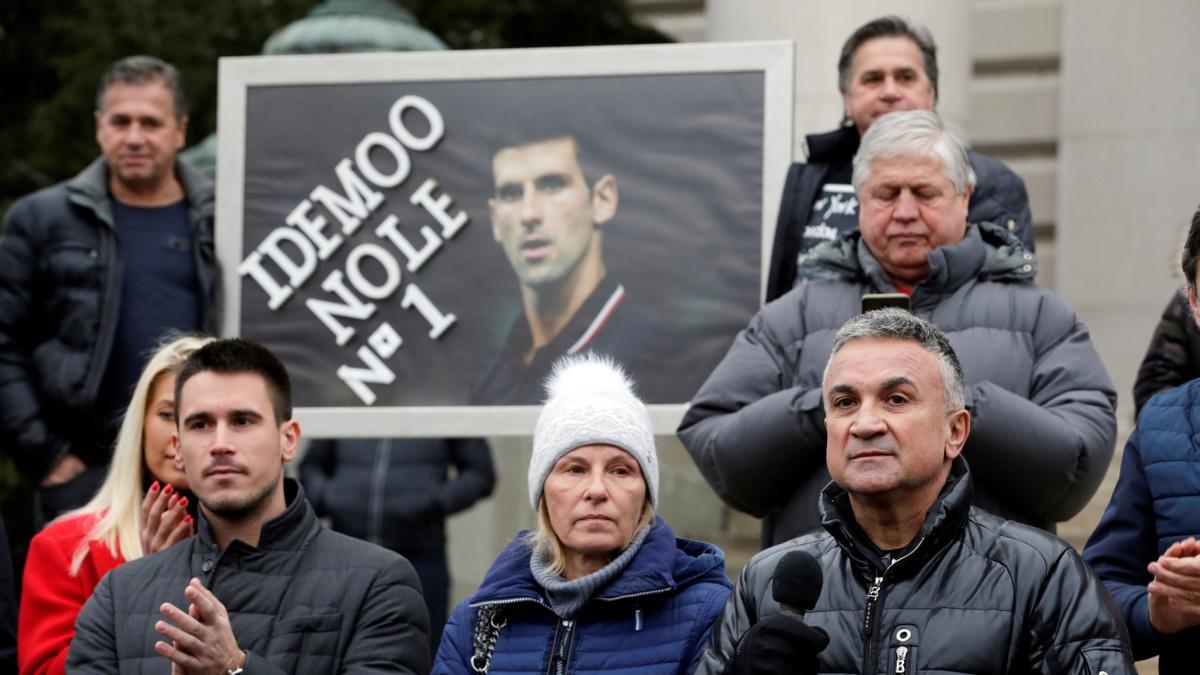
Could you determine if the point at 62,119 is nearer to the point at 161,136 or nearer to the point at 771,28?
→ the point at 771,28

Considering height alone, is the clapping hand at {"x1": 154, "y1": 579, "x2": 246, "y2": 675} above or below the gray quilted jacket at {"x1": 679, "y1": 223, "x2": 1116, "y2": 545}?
below

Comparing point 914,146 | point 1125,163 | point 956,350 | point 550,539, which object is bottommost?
point 550,539

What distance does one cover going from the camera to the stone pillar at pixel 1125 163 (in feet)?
41.1

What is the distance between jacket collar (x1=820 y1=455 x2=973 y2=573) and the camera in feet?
15.9

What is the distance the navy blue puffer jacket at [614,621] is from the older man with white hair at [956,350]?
38cm

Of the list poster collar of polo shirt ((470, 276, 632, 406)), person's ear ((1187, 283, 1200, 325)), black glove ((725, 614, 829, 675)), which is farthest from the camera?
poster collar of polo shirt ((470, 276, 632, 406))

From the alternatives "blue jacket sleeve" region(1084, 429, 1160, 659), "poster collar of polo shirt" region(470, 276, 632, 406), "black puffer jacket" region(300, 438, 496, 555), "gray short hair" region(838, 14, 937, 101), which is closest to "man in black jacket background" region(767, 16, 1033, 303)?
"gray short hair" region(838, 14, 937, 101)

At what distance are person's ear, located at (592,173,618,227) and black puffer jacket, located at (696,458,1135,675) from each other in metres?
3.02

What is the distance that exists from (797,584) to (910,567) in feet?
1.24

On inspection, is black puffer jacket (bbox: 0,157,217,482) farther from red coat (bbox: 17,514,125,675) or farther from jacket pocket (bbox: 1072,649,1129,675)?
jacket pocket (bbox: 1072,649,1129,675)

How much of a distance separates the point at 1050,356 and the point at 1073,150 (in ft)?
24.1

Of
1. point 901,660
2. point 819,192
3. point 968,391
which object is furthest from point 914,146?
point 901,660

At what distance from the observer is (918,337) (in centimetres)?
505

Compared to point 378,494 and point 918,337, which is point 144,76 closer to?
point 378,494
